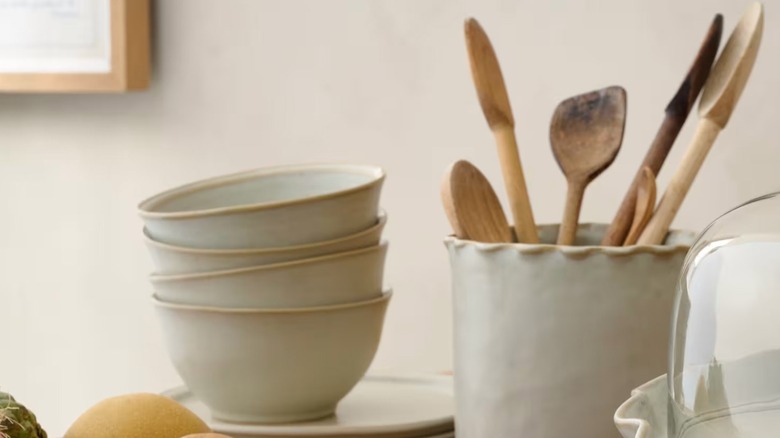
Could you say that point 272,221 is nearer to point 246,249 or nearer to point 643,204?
point 246,249

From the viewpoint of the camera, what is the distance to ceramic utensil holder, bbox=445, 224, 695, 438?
471 millimetres

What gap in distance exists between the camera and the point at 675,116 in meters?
0.53

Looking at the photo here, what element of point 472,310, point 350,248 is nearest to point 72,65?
point 350,248

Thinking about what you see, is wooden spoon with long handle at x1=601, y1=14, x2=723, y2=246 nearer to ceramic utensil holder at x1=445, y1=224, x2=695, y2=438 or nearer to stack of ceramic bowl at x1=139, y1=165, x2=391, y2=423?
ceramic utensil holder at x1=445, y1=224, x2=695, y2=438

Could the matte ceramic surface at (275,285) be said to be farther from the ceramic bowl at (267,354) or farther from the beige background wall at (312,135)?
the beige background wall at (312,135)

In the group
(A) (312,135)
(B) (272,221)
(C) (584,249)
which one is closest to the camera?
(C) (584,249)

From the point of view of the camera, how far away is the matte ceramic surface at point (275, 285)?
57 cm

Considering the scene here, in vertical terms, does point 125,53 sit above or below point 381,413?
above

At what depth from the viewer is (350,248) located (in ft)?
1.94

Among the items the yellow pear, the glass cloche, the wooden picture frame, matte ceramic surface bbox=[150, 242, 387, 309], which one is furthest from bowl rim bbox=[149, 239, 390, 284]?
the wooden picture frame

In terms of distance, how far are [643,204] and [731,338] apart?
0.15 meters

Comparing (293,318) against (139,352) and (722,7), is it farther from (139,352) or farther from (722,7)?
(139,352)

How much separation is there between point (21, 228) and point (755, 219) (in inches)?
35.0

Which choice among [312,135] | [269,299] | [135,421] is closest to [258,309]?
[269,299]
